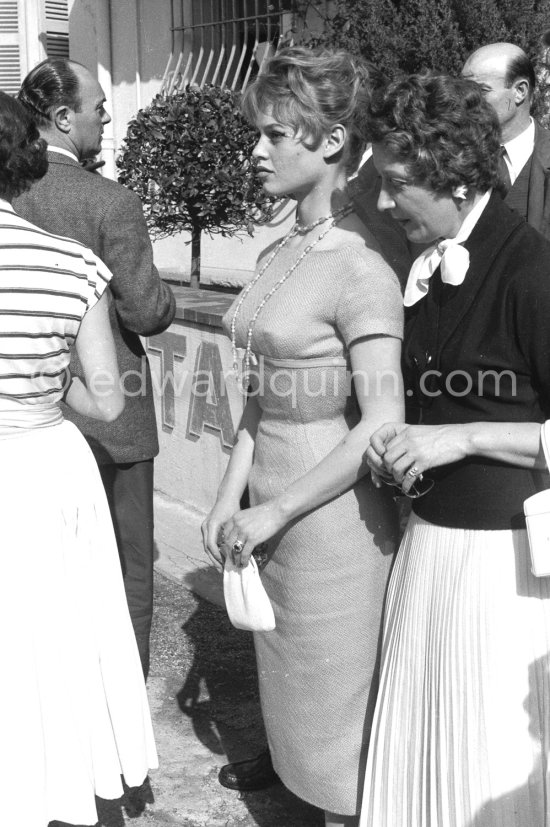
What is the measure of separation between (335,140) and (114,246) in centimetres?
92

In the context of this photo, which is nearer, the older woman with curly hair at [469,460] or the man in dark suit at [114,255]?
the older woman with curly hair at [469,460]

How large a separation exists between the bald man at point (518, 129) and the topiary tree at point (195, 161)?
2.59 m

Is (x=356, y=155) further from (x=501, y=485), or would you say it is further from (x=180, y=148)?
(x=180, y=148)

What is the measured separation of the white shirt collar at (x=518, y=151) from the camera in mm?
3135

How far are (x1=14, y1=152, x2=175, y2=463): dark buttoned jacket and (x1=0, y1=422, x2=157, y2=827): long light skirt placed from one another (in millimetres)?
652

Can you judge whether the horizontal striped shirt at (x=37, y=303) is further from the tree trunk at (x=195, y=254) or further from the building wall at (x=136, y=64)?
the building wall at (x=136, y=64)

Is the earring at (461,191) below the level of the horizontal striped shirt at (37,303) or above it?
above

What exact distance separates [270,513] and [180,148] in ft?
13.4

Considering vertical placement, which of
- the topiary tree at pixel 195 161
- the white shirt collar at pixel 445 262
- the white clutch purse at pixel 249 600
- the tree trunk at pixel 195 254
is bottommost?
the tree trunk at pixel 195 254

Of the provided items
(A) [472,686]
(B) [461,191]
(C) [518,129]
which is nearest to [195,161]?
(C) [518,129]

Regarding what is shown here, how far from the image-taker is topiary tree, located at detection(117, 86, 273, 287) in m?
6.13

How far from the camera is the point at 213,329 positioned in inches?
208

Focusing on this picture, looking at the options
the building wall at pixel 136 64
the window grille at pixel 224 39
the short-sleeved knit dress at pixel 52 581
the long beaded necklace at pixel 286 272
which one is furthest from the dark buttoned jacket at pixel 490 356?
the building wall at pixel 136 64

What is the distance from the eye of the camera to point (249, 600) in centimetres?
261
